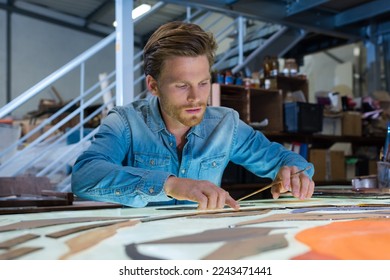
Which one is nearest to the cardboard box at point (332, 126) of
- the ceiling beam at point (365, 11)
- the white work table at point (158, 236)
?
the ceiling beam at point (365, 11)

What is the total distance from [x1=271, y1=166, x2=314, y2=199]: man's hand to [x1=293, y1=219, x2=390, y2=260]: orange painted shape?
0.93ft

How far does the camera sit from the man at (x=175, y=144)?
835 millimetres

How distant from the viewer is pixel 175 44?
3.03 feet

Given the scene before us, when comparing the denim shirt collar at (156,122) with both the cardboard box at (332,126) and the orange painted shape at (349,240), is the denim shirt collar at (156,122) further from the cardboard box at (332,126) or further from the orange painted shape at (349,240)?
the cardboard box at (332,126)

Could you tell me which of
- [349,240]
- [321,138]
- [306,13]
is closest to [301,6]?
[306,13]

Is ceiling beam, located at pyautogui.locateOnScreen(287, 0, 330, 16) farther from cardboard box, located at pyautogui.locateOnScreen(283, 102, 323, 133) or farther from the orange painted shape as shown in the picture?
the orange painted shape

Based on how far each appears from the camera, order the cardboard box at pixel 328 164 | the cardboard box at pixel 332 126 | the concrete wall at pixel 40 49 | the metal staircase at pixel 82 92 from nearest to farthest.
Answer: the metal staircase at pixel 82 92 < the cardboard box at pixel 328 164 < the cardboard box at pixel 332 126 < the concrete wall at pixel 40 49

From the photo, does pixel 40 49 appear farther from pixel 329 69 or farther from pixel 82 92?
pixel 82 92

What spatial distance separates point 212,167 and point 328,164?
1949 millimetres

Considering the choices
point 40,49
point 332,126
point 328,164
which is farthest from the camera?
point 40,49

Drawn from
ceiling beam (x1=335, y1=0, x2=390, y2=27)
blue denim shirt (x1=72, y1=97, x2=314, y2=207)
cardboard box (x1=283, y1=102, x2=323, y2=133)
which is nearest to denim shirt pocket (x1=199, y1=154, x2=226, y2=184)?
blue denim shirt (x1=72, y1=97, x2=314, y2=207)

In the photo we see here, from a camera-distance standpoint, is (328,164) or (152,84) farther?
(328,164)

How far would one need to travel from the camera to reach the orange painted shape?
43 cm

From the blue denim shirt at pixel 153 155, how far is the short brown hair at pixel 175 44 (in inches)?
5.2
